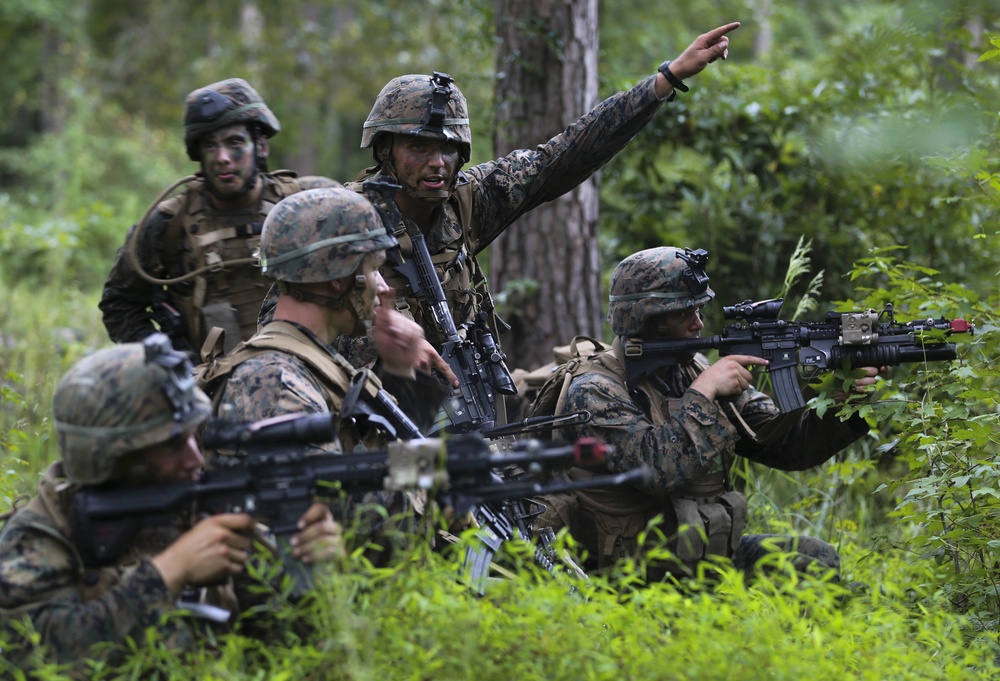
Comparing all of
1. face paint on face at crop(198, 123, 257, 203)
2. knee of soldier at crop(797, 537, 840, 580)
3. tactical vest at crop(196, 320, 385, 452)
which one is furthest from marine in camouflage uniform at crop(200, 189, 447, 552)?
knee of soldier at crop(797, 537, 840, 580)

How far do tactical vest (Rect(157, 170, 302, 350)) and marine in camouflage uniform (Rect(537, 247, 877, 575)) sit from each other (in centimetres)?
181

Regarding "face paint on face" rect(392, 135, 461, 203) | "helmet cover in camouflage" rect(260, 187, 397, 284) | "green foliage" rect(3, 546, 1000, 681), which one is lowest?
"green foliage" rect(3, 546, 1000, 681)

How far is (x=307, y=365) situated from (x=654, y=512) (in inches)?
76.7

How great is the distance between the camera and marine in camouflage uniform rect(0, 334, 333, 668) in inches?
131

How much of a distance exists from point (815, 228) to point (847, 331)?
10.6 feet

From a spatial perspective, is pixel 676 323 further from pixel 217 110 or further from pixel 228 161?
pixel 217 110

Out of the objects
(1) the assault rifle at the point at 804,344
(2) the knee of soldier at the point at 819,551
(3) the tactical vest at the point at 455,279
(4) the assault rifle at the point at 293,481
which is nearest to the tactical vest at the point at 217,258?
(3) the tactical vest at the point at 455,279

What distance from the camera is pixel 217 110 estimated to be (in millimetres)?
5773

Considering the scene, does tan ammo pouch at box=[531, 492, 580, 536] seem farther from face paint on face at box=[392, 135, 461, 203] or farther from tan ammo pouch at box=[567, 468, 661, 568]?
face paint on face at box=[392, 135, 461, 203]

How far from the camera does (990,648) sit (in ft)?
14.7

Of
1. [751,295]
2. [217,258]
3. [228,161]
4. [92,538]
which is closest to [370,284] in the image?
[92,538]

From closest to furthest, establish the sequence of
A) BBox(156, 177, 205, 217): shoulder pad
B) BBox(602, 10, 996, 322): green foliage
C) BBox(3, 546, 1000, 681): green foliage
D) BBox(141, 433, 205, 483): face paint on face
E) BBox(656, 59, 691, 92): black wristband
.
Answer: BBox(3, 546, 1000, 681): green foliage → BBox(141, 433, 205, 483): face paint on face → BBox(656, 59, 691, 92): black wristband → BBox(156, 177, 205, 217): shoulder pad → BBox(602, 10, 996, 322): green foliage

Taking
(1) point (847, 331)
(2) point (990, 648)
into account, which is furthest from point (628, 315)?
(2) point (990, 648)

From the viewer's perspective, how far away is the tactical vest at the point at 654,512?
5043 millimetres
